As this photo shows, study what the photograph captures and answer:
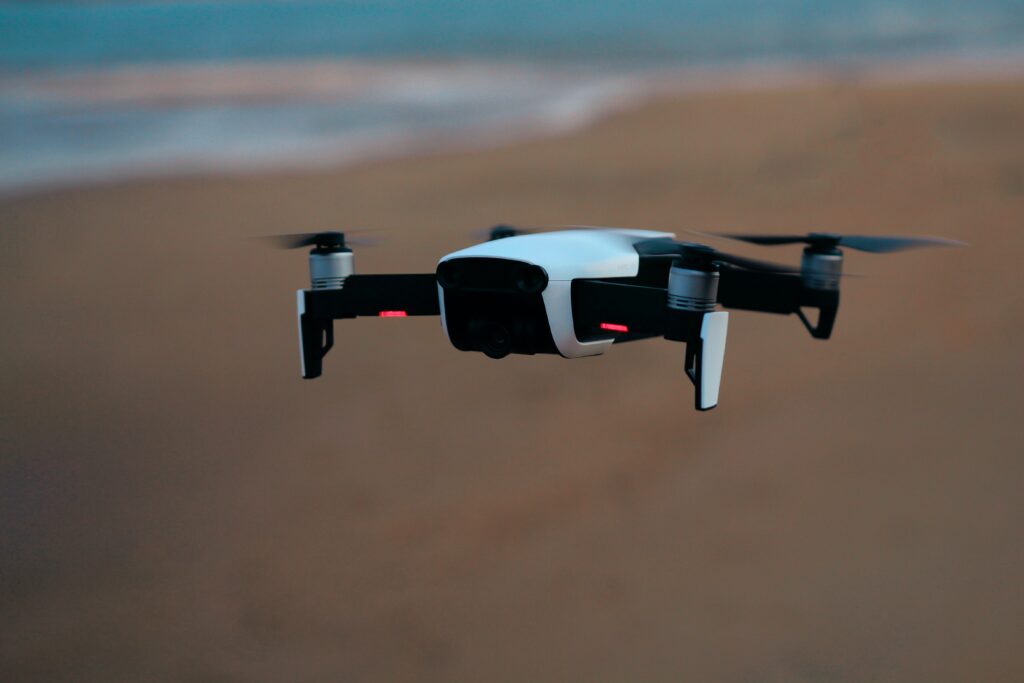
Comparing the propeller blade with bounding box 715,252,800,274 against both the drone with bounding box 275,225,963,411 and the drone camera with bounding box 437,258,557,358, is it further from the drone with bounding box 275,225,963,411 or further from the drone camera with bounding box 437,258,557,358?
the drone camera with bounding box 437,258,557,358

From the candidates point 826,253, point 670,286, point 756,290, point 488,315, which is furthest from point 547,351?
point 826,253

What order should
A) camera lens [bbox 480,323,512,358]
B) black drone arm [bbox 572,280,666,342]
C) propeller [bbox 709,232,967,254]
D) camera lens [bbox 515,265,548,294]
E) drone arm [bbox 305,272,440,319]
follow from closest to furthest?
propeller [bbox 709,232,967,254] < black drone arm [bbox 572,280,666,342] < camera lens [bbox 515,265,548,294] < camera lens [bbox 480,323,512,358] < drone arm [bbox 305,272,440,319]

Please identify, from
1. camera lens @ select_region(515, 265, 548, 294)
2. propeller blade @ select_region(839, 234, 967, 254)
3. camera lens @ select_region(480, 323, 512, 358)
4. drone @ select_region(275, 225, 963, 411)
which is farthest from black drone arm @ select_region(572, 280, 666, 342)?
propeller blade @ select_region(839, 234, 967, 254)

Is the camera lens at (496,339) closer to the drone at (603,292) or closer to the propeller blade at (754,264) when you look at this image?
the drone at (603,292)

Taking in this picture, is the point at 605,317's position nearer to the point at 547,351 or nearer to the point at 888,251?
the point at 547,351

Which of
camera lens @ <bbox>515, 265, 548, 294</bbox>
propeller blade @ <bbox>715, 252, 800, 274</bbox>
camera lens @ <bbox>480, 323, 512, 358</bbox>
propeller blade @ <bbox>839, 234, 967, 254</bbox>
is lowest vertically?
camera lens @ <bbox>480, 323, 512, 358</bbox>

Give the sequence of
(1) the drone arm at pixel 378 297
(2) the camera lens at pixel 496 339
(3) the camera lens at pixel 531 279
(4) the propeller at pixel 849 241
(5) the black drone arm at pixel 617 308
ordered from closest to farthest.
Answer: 1. (4) the propeller at pixel 849 241
2. (5) the black drone arm at pixel 617 308
3. (3) the camera lens at pixel 531 279
4. (2) the camera lens at pixel 496 339
5. (1) the drone arm at pixel 378 297

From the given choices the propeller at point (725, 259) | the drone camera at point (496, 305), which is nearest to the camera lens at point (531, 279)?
the drone camera at point (496, 305)
